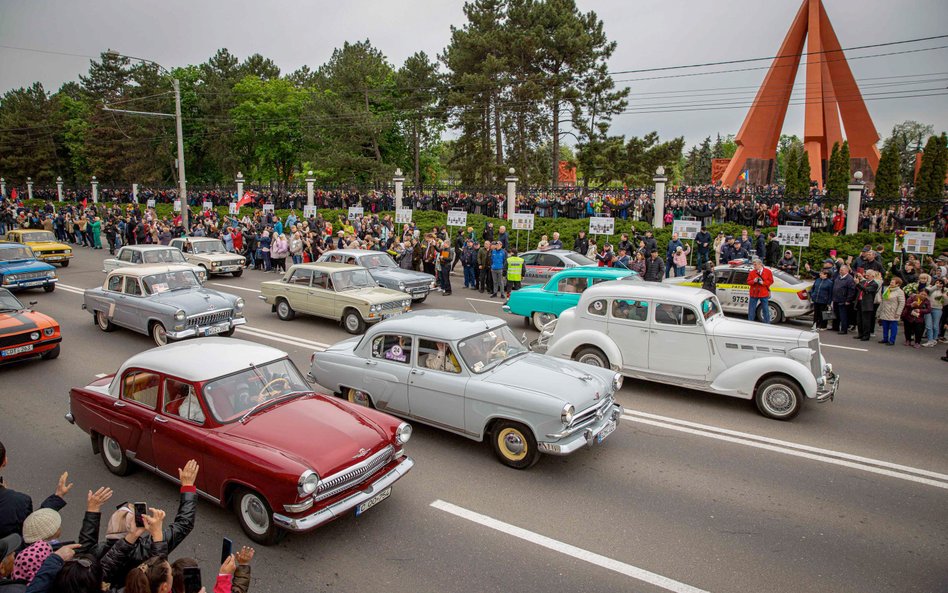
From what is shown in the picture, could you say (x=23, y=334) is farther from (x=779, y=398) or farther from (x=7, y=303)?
(x=779, y=398)

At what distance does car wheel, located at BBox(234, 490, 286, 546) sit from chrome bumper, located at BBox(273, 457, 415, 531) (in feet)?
0.64

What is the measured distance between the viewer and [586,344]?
9836 mm

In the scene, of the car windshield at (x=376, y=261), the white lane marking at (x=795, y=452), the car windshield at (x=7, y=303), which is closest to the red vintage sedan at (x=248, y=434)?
the white lane marking at (x=795, y=452)

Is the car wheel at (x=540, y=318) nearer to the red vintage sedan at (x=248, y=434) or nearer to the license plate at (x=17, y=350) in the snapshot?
the red vintage sedan at (x=248, y=434)

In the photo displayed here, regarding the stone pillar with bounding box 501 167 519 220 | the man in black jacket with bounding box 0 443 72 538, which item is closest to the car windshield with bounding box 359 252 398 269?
the stone pillar with bounding box 501 167 519 220

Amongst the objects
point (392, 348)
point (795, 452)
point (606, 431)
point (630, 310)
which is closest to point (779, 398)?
point (795, 452)

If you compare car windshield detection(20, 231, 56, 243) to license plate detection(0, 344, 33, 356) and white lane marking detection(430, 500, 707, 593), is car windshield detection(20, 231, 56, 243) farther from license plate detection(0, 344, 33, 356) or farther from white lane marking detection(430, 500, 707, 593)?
white lane marking detection(430, 500, 707, 593)

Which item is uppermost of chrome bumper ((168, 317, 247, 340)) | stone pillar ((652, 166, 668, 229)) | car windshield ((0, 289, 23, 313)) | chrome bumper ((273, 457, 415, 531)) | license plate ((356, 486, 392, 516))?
stone pillar ((652, 166, 668, 229))

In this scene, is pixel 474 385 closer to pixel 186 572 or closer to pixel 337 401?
pixel 337 401

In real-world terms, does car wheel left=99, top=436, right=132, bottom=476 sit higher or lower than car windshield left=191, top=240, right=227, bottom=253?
lower

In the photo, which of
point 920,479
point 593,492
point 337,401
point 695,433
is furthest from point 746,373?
point 337,401

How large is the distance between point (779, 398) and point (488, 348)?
451cm

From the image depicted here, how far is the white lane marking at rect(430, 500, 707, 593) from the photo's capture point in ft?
15.6

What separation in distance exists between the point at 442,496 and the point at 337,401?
1.56 metres
